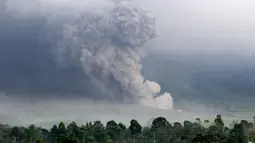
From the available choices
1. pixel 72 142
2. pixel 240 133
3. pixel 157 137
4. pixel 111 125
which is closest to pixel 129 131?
pixel 111 125

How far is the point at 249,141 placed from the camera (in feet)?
161

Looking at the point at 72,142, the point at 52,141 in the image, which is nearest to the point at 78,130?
the point at 52,141

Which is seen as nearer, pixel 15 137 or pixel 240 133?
pixel 240 133

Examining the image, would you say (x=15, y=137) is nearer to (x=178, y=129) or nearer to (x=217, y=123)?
(x=178, y=129)

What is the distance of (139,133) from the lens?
66.8 metres

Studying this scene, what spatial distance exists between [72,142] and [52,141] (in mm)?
20861

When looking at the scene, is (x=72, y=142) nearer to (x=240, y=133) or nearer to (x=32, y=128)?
(x=240, y=133)

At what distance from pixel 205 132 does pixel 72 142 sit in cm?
1607

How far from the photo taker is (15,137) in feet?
212

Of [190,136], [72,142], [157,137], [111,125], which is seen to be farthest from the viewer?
[111,125]

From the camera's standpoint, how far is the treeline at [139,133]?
49719 millimetres

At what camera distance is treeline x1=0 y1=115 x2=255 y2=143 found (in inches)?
1957

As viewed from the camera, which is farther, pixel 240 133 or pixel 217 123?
pixel 217 123

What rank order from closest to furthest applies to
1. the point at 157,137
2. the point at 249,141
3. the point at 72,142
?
the point at 72,142 < the point at 249,141 < the point at 157,137
